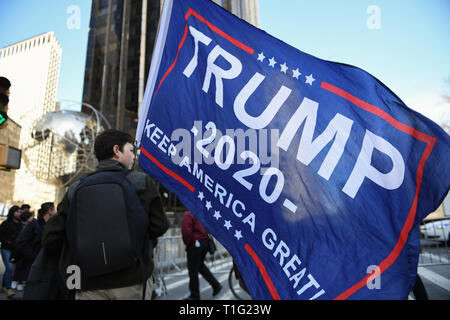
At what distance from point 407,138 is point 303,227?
0.89 m

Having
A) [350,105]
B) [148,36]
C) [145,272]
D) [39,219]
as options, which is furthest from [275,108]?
[148,36]

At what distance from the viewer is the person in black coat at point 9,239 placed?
6.73 metres

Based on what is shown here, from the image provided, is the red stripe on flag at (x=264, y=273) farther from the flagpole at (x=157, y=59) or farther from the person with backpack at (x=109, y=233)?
the flagpole at (x=157, y=59)

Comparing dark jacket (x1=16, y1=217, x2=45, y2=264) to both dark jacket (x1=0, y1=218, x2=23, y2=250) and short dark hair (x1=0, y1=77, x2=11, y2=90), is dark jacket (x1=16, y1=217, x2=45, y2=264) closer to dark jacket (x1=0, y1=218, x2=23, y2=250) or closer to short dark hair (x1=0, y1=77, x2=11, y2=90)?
dark jacket (x1=0, y1=218, x2=23, y2=250)

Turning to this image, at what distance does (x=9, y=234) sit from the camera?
6.85 meters

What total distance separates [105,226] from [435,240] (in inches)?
488

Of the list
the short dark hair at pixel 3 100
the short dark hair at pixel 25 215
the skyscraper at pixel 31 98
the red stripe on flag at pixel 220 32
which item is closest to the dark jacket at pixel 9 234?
the short dark hair at pixel 25 215

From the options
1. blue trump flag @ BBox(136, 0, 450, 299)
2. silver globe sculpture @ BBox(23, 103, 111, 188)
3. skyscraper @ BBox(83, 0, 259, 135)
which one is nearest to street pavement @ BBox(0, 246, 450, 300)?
blue trump flag @ BBox(136, 0, 450, 299)

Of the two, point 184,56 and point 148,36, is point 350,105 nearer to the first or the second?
point 184,56

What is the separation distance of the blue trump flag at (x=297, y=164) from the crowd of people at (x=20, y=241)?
4.47m

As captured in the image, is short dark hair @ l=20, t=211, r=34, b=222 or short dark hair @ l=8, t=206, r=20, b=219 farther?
short dark hair @ l=8, t=206, r=20, b=219

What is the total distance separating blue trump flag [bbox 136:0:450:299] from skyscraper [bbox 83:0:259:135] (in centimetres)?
2875

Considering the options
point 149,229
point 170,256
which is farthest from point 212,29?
point 170,256

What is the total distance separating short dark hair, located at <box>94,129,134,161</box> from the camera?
221 cm
